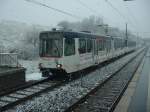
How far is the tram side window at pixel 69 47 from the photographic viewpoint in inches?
579

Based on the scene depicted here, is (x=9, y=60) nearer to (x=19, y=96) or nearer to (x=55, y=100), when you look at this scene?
(x=19, y=96)

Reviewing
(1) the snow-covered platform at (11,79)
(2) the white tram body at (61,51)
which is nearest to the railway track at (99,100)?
(2) the white tram body at (61,51)

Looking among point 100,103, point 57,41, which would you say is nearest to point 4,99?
point 100,103

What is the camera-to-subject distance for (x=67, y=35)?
14836mm

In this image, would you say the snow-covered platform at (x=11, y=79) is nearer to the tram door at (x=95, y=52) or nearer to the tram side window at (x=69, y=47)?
the tram side window at (x=69, y=47)

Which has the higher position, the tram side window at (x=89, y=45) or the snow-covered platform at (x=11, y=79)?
the tram side window at (x=89, y=45)

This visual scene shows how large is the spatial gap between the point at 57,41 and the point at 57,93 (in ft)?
13.4

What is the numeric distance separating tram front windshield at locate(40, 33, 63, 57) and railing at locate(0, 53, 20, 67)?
163cm

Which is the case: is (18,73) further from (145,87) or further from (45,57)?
(145,87)

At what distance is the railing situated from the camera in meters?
15.0

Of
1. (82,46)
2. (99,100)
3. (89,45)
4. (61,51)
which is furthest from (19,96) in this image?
(89,45)

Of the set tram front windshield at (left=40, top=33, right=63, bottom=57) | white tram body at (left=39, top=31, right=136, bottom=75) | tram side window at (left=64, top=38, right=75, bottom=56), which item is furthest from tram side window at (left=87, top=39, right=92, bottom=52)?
tram front windshield at (left=40, top=33, right=63, bottom=57)

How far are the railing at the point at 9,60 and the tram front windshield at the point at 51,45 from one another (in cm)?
163

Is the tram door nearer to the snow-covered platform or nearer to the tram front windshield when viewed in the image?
the tram front windshield
